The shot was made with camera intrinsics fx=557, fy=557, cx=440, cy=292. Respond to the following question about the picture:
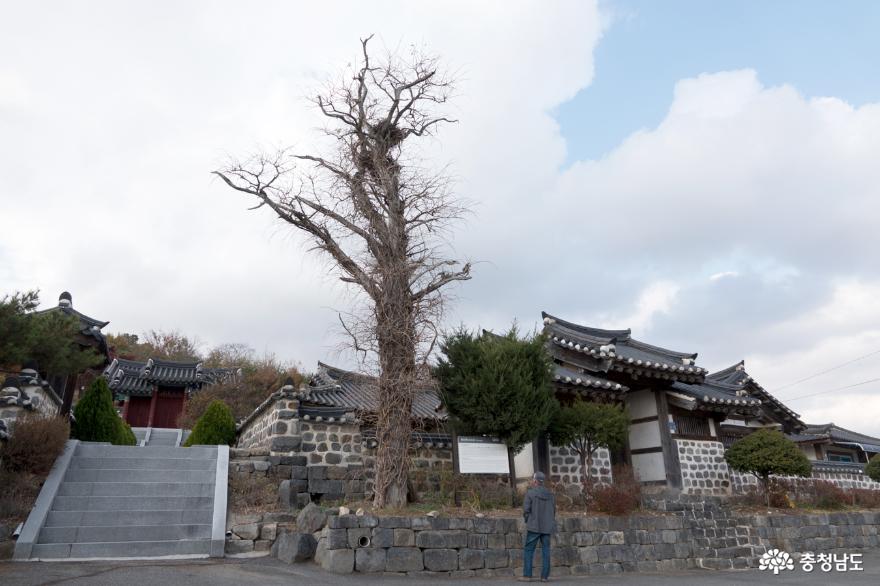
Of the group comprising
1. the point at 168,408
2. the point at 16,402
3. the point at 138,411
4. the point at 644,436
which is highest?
the point at 168,408

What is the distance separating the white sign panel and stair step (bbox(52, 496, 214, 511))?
462 centimetres

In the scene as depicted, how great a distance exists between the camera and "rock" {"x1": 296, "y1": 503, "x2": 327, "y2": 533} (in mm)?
8719

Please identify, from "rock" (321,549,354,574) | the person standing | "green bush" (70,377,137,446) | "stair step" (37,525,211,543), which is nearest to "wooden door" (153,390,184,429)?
"green bush" (70,377,137,446)

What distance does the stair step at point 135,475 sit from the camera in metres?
10.1

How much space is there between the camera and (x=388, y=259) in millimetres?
11062

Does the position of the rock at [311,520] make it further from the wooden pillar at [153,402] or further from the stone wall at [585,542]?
the wooden pillar at [153,402]

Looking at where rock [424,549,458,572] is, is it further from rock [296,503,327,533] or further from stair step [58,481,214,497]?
stair step [58,481,214,497]

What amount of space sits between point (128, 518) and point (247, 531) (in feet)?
6.38

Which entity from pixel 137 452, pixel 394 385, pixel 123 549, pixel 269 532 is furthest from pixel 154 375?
pixel 394 385

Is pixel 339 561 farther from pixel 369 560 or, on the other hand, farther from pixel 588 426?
pixel 588 426

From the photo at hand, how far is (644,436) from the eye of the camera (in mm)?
15680

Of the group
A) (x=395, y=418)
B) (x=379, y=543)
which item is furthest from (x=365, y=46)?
(x=379, y=543)

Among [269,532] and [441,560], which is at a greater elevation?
[269,532]

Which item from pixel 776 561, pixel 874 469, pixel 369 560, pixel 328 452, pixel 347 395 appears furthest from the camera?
pixel 874 469
